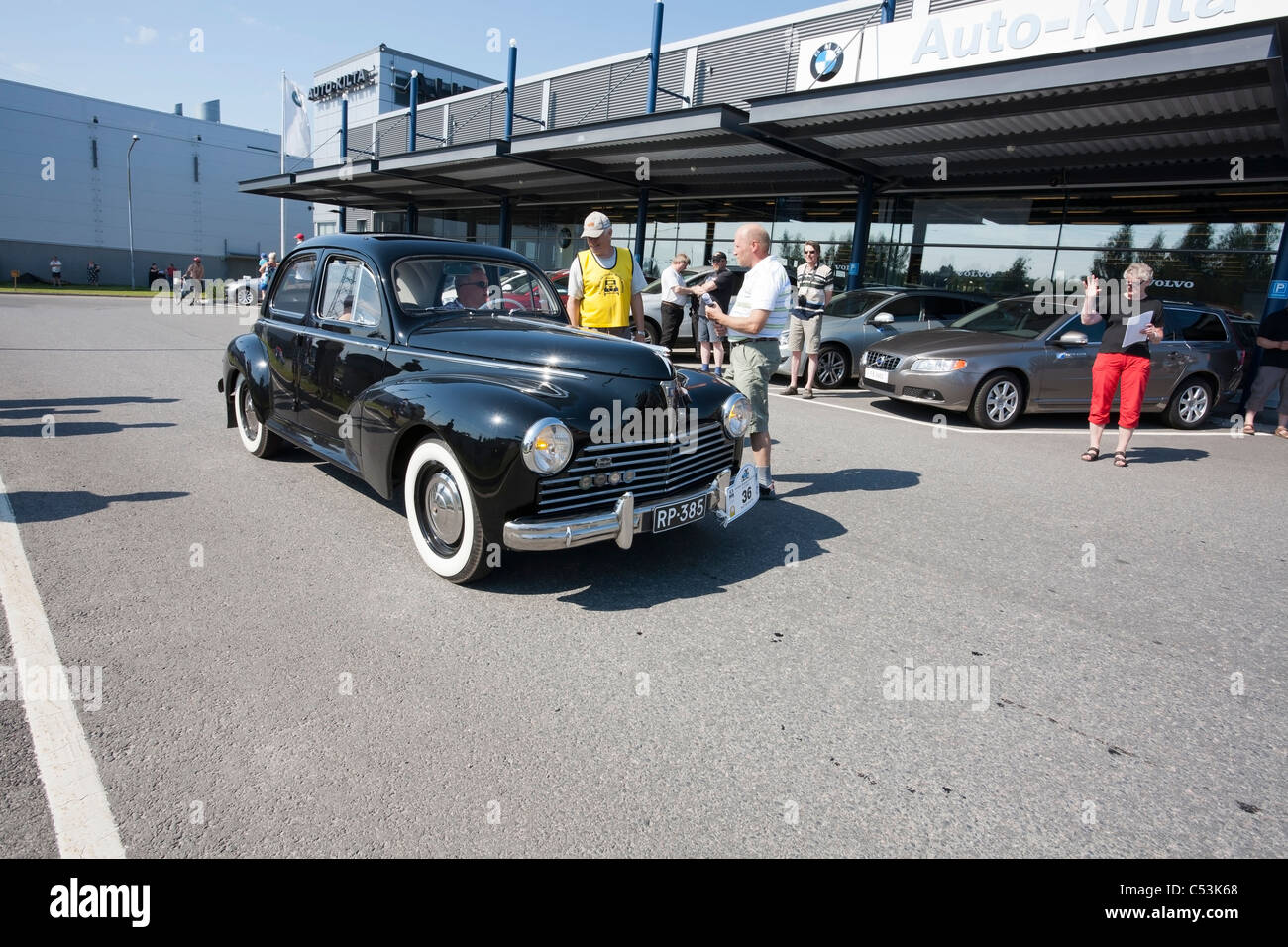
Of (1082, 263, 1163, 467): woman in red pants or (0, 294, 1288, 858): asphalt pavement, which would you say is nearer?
(0, 294, 1288, 858): asphalt pavement

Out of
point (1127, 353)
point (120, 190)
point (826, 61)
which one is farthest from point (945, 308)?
point (120, 190)

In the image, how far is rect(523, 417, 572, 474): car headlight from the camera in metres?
3.54

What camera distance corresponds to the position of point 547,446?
3561mm

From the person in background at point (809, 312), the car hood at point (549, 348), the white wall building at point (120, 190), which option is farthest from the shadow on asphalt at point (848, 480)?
the white wall building at point (120, 190)

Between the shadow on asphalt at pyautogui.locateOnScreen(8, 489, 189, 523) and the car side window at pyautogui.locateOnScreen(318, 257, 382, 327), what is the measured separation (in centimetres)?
Answer: 166

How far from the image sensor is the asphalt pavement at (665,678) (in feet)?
7.69

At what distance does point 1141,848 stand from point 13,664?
159 inches

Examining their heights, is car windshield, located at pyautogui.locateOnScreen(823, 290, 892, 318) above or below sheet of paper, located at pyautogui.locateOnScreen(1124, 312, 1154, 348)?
above

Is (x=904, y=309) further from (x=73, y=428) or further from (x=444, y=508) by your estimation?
(x=73, y=428)

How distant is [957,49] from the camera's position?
11.7 m

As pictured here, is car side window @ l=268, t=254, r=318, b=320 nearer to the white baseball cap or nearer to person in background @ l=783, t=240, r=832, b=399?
the white baseball cap

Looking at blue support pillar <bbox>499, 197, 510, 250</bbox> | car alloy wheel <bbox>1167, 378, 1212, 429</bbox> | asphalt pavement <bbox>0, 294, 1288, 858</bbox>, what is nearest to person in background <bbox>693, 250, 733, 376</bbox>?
asphalt pavement <bbox>0, 294, 1288, 858</bbox>
